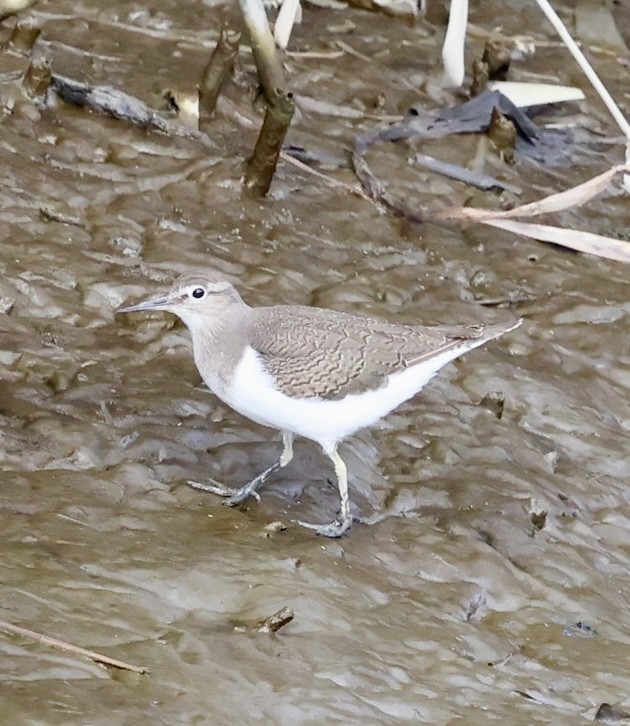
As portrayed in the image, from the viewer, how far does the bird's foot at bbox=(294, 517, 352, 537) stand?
17.2ft

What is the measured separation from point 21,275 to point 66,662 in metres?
2.93

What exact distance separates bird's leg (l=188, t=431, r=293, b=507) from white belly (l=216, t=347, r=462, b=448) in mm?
255

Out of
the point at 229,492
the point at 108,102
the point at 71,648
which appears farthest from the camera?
the point at 108,102

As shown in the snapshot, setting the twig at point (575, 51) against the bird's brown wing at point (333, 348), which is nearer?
the bird's brown wing at point (333, 348)

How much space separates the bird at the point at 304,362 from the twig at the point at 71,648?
4.67 ft

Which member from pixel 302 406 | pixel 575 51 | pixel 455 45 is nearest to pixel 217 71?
pixel 455 45

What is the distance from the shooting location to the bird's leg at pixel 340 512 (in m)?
5.26

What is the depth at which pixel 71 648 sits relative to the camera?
3.94m

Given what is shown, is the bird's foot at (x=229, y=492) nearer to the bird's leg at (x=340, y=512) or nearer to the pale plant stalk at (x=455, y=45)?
the bird's leg at (x=340, y=512)

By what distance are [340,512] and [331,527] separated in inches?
8.7

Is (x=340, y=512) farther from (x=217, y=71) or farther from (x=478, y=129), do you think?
(x=478, y=129)

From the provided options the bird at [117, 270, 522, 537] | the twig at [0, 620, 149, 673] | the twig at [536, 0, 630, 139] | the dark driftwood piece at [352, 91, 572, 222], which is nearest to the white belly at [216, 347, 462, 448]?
the bird at [117, 270, 522, 537]

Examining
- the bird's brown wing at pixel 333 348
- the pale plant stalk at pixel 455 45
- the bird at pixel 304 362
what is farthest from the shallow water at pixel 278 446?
the bird's brown wing at pixel 333 348

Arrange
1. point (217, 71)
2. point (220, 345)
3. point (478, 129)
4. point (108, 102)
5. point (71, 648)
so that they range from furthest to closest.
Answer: point (478, 129) < point (217, 71) < point (108, 102) < point (220, 345) < point (71, 648)
